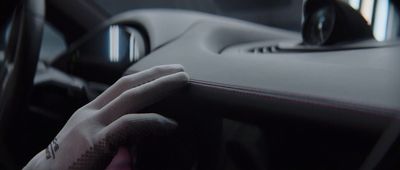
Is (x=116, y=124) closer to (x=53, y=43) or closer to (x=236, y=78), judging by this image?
(x=236, y=78)

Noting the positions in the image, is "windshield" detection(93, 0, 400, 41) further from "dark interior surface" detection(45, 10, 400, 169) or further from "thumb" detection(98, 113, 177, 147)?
"thumb" detection(98, 113, 177, 147)

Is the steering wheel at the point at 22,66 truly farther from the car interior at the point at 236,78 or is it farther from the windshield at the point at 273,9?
the windshield at the point at 273,9

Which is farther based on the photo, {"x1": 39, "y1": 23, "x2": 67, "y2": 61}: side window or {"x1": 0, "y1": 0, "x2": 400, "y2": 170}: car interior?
{"x1": 39, "y1": 23, "x2": 67, "y2": 61}: side window

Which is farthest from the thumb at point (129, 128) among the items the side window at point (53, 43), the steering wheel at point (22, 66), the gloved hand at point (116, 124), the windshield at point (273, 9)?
the side window at point (53, 43)

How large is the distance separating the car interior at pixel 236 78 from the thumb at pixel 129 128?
0.04m

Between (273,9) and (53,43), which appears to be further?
(53,43)

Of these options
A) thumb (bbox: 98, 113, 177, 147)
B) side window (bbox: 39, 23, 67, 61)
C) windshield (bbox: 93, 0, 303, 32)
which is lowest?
side window (bbox: 39, 23, 67, 61)

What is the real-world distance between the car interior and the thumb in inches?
1.8

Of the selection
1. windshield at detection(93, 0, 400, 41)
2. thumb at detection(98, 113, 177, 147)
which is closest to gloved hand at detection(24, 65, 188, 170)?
thumb at detection(98, 113, 177, 147)

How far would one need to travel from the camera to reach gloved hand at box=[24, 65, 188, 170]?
759 millimetres

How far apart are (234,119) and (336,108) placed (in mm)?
195

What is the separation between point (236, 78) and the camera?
0.85 meters

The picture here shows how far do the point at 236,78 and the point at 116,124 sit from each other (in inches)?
8.5

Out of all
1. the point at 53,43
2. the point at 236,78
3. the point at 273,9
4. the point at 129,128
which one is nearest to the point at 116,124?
the point at 129,128
